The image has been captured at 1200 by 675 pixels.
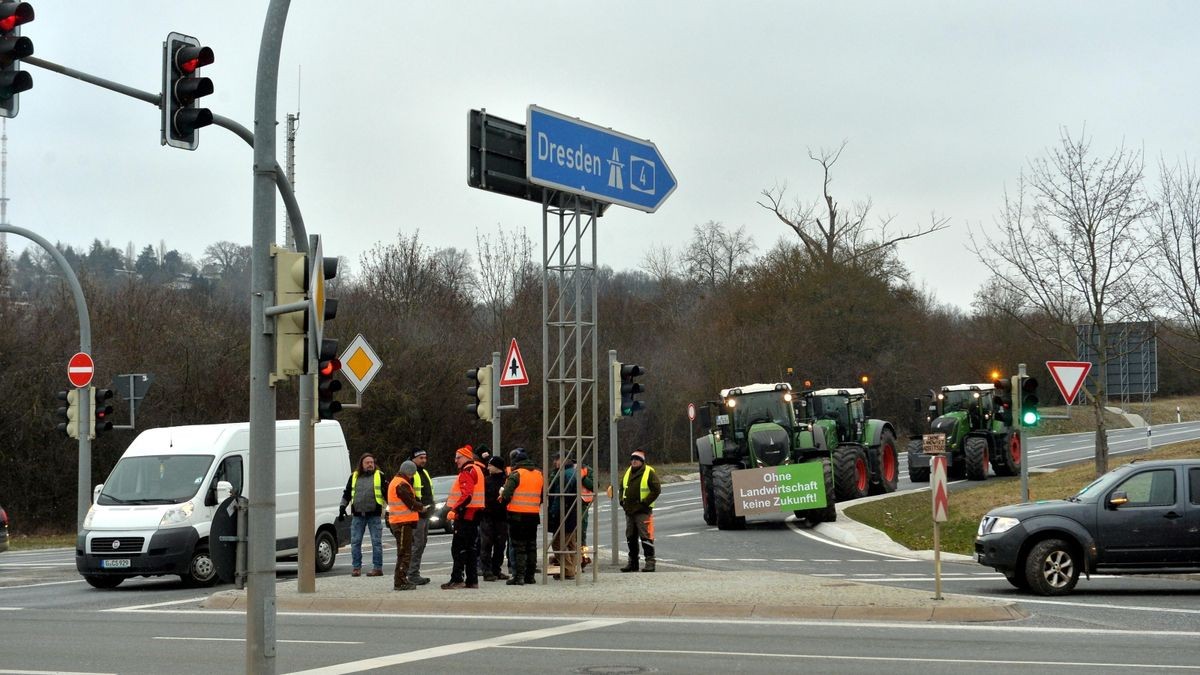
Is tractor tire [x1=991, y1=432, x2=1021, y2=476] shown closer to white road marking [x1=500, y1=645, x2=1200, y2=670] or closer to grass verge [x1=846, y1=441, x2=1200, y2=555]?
grass verge [x1=846, y1=441, x2=1200, y2=555]

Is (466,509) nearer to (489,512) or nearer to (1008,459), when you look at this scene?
(489,512)

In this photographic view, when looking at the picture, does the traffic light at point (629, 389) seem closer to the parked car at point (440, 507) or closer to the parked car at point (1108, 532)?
the parked car at point (1108, 532)

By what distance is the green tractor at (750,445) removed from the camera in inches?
1174

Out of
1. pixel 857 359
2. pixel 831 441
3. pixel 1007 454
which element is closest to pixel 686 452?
pixel 857 359

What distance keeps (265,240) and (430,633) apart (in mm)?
6029

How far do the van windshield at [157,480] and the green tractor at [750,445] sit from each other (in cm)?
1230

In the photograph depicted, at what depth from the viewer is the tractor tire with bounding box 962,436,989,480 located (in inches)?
1554

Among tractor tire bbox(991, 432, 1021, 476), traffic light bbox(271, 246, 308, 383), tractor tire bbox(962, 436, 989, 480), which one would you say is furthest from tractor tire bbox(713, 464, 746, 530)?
traffic light bbox(271, 246, 308, 383)

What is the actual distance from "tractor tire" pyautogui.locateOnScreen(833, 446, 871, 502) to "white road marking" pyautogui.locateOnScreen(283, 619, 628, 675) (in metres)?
19.9

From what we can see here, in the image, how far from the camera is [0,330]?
38.5 metres

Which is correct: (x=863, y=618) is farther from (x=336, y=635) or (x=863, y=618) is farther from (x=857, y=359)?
(x=857, y=359)

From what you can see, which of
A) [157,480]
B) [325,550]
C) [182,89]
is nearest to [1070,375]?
[325,550]

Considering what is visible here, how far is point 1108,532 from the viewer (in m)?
16.8

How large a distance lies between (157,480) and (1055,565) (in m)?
12.8
